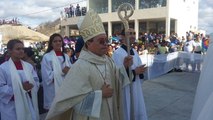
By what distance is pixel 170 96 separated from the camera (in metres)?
9.88

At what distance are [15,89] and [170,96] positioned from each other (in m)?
6.28

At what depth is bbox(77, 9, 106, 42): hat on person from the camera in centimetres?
326

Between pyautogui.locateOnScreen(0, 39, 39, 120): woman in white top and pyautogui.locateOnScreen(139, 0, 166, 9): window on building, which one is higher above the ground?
pyautogui.locateOnScreen(139, 0, 166, 9): window on building

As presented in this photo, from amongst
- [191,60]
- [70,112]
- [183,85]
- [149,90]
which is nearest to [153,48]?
[191,60]

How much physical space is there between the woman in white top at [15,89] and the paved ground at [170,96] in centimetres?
246

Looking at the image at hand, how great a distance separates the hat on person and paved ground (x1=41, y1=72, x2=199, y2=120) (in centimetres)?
409

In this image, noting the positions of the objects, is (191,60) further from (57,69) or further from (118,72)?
(118,72)

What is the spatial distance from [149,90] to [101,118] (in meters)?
7.81

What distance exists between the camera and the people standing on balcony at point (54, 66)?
562 centimetres

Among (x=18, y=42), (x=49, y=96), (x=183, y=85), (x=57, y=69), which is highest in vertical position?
(x=18, y=42)

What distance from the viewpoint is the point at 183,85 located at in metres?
11.9

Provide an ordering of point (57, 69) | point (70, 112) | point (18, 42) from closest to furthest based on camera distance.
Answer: point (70, 112), point (18, 42), point (57, 69)

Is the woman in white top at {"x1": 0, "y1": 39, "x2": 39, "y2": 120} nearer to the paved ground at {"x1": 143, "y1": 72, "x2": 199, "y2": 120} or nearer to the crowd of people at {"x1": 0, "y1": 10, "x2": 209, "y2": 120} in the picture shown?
the crowd of people at {"x1": 0, "y1": 10, "x2": 209, "y2": 120}

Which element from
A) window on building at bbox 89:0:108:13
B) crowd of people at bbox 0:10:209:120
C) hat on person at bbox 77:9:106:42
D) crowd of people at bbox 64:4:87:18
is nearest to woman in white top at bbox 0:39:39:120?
crowd of people at bbox 0:10:209:120
